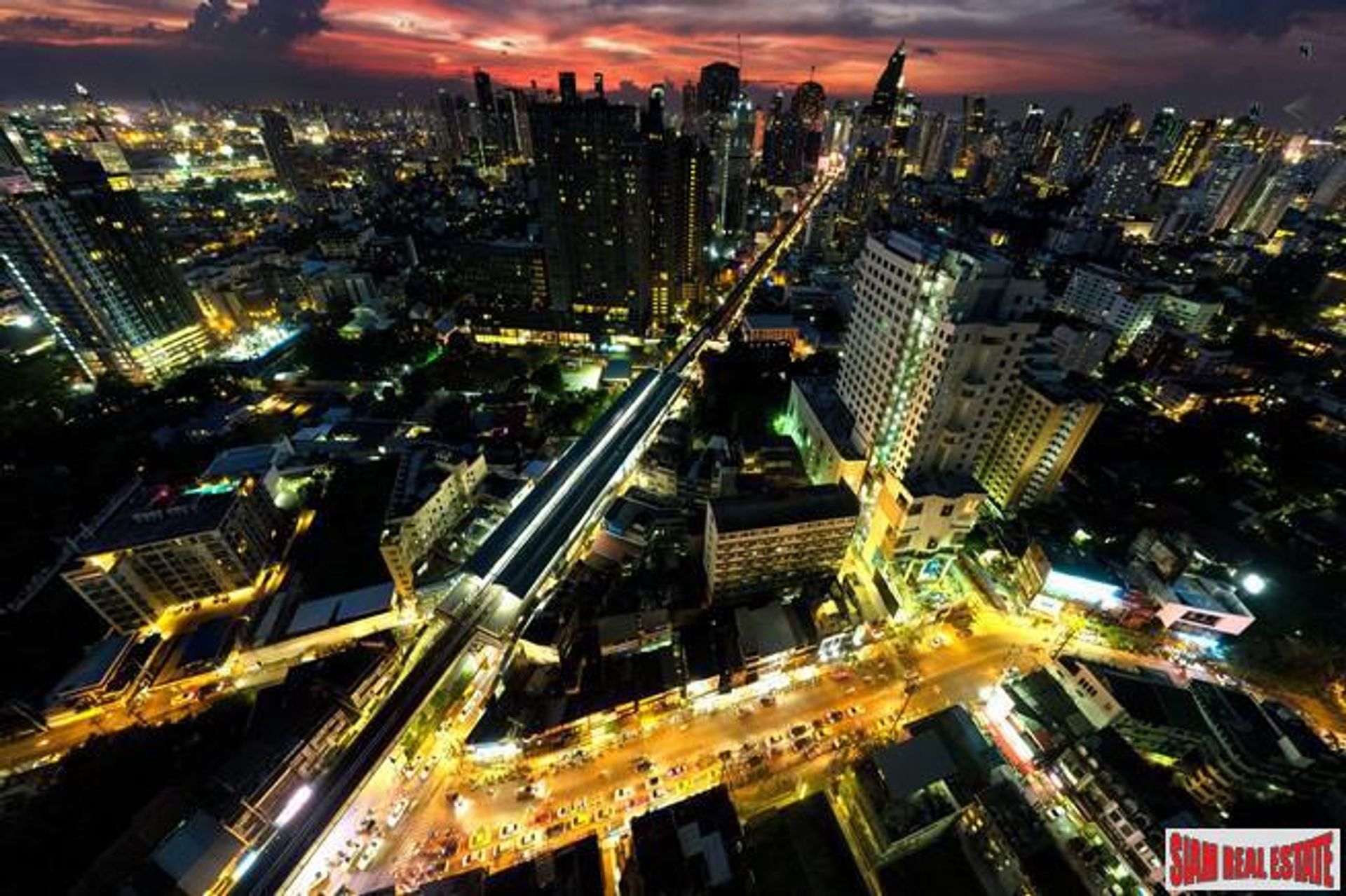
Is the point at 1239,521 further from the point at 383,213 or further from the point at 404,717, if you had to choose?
the point at 383,213

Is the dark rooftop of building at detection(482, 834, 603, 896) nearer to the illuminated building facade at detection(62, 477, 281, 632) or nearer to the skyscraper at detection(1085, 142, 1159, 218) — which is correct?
the illuminated building facade at detection(62, 477, 281, 632)

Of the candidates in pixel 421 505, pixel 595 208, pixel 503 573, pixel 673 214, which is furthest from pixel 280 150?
pixel 503 573

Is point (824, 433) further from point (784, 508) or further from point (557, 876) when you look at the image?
point (557, 876)

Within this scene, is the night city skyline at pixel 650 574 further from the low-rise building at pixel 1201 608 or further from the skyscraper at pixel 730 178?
the skyscraper at pixel 730 178

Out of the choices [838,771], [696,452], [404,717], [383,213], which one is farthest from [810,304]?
[383,213]

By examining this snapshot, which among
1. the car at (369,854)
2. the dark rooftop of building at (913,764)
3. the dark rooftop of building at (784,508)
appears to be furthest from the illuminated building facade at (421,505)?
the dark rooftop of building at (913,764)

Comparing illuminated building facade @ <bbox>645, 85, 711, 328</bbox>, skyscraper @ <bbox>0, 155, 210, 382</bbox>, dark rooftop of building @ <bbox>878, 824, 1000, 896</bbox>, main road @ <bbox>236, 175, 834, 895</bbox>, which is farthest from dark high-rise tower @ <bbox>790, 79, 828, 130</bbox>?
dark rooftop of building @ <bbox>878, 824, 1000, 896</bbox>
